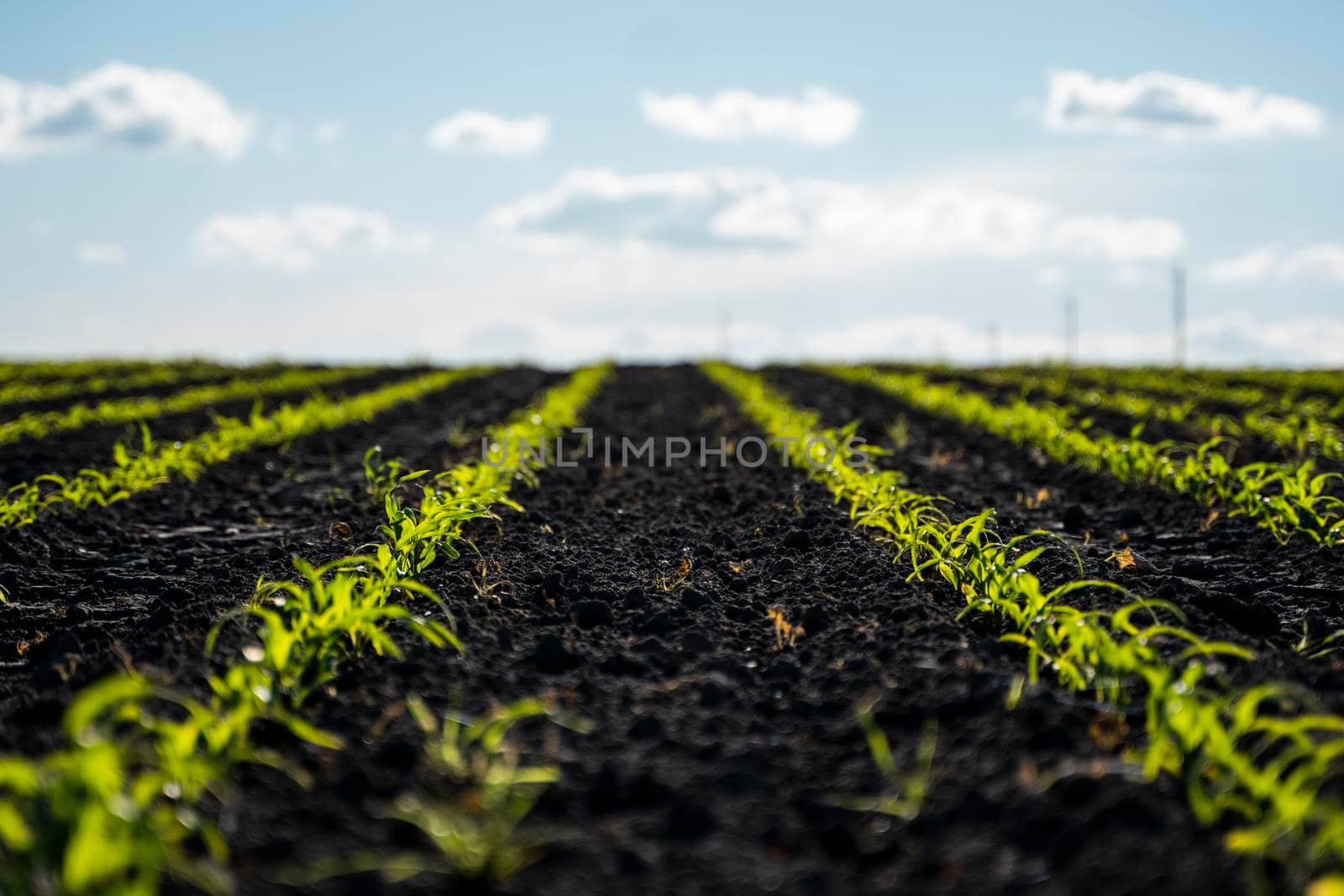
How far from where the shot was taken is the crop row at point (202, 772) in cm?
185

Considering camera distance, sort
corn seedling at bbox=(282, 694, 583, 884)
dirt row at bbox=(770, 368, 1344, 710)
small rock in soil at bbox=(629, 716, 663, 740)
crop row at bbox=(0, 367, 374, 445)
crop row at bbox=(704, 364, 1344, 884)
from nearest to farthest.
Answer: corn seedling at bbox=(282, 694, 583, 884) → crop row at bbox=(704, 364, 1344, 884) → small rock in soil at bbox=(629, 716, 663, 740) → dirt row at bbox=(770, 368, 1344, 710) → crop row at bbox=(0, 367, 374, 445)

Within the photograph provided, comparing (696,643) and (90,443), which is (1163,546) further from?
(90,443)

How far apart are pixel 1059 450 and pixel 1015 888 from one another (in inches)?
251

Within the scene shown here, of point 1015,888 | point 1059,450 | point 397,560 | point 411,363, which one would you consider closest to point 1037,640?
point 1015,888

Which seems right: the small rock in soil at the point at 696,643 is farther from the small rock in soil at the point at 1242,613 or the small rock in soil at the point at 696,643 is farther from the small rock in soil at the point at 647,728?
the small rock in soil at the point at 1242,613

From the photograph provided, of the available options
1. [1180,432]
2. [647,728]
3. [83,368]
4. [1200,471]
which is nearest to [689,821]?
[647,728]

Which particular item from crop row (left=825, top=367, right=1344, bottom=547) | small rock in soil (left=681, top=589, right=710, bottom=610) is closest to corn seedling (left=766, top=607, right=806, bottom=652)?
small rock in soil (left=681, top=589, right=710, bottom=610)

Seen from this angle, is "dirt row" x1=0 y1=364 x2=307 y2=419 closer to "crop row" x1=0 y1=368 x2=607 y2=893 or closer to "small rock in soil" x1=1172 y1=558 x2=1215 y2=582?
"crop row" x1=0 y1=368 x2=607 y2=893

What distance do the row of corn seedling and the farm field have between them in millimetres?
2026

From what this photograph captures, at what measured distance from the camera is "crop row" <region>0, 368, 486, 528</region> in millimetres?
5961

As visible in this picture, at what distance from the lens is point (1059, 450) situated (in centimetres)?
775

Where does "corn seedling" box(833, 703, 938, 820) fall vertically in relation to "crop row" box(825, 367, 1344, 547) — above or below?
below

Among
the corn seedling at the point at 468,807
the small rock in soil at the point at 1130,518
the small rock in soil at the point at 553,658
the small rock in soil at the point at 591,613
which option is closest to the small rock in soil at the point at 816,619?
the small rock in soil at the point at 591,613

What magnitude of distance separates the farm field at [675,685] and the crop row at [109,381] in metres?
7.77
